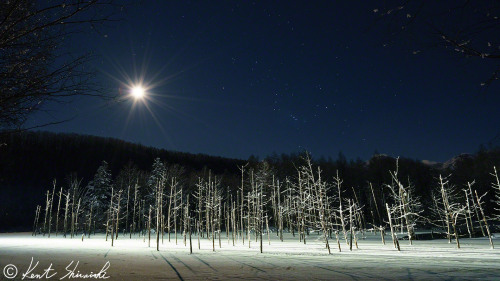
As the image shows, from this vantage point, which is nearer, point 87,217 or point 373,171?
point 87,217

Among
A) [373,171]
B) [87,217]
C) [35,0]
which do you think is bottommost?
[87,217]

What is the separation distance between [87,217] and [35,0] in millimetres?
52757

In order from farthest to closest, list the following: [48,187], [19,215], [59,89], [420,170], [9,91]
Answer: [48,187], [19,215], [420,170], [9,91], [59,89]

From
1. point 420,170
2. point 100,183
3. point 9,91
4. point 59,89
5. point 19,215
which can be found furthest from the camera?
point 19,215

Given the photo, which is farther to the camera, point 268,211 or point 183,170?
point 183,170

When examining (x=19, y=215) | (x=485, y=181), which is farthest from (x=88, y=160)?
(x=485, y=181)

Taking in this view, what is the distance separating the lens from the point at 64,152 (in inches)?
3632

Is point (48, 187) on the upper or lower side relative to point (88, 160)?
lower

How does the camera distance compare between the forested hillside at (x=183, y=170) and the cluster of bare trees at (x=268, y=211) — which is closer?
the cluster of bare trees at (x=268, y=211)

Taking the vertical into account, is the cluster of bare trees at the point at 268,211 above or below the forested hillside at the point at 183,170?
below

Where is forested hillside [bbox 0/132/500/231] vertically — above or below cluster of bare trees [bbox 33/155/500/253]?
above

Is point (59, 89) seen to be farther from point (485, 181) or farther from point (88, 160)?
point (88, 160)

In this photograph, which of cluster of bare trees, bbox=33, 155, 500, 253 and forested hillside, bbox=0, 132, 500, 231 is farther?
forested hillside, bbox=0, 132, 500, 231

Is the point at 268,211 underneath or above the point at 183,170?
underneath
